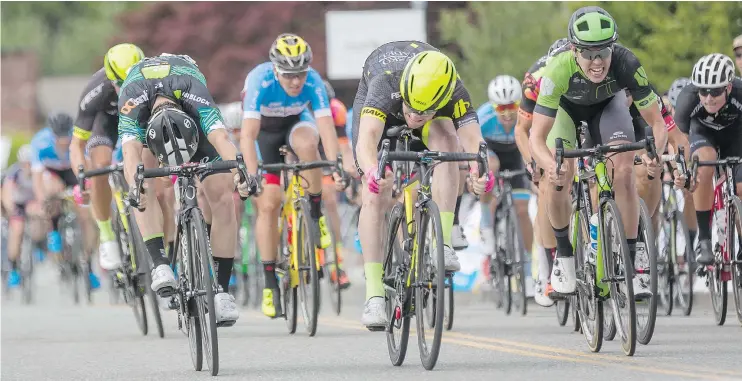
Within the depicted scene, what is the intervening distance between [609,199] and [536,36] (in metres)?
20.9

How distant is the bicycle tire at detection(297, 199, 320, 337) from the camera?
13172 mm

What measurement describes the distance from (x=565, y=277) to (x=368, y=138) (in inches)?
70.0

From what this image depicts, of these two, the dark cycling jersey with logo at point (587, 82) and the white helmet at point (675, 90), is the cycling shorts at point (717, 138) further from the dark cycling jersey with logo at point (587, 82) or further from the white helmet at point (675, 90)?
the dark cycling jersey with logo at point (587, 82)

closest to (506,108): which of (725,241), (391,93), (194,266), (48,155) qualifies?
(725,241)

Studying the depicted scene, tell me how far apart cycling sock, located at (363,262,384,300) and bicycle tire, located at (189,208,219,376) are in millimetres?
995

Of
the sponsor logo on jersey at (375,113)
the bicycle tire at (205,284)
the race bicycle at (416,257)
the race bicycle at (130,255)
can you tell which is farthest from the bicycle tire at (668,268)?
the bicycle tire at (205,284)

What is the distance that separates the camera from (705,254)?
1339cm

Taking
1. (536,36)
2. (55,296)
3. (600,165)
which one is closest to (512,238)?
(600,165)

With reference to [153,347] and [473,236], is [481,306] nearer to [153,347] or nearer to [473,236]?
[473,236]

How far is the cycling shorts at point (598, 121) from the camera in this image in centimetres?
1157

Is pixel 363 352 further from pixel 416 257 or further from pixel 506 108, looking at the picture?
pixel 506 108

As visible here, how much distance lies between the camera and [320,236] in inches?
576

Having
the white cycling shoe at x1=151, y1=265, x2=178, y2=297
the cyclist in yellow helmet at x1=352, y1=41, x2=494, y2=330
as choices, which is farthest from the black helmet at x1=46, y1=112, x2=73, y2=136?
the white cycling shoe at x1=151, y1=265, x2=178, y2=297

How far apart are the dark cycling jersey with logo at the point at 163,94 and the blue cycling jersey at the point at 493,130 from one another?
5489 mm
